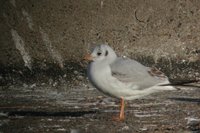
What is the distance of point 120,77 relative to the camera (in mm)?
6074

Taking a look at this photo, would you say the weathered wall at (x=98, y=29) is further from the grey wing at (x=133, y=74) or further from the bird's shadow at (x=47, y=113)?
the grey wing at (x=133, y=74)

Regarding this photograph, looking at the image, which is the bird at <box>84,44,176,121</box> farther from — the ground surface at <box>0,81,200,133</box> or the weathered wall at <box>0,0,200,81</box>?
the weathered wall at <box>0,0,200,81</box>

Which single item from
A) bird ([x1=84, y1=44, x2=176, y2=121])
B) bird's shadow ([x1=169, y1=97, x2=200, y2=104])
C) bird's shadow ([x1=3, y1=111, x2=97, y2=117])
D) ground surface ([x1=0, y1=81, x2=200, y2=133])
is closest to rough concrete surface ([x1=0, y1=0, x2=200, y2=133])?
ground surface ([x1=0, y1=81, x2=200, y2=133])

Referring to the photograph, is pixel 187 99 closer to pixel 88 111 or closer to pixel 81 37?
pixel 88 111

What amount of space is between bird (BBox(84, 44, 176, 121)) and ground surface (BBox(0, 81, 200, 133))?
10.8 inches

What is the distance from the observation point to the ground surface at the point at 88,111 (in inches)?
Result: 229

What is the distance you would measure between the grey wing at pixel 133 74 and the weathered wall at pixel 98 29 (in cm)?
283

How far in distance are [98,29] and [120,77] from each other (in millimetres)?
3259

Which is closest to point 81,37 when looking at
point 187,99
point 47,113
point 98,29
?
point 98,29

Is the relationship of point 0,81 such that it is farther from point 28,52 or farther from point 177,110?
point 177,110

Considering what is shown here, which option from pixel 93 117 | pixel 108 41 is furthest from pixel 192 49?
pixel 93 117

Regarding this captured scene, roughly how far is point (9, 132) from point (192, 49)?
4.26 meters

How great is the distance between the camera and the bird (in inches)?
239

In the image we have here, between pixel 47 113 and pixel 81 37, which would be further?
pixel 81 37
